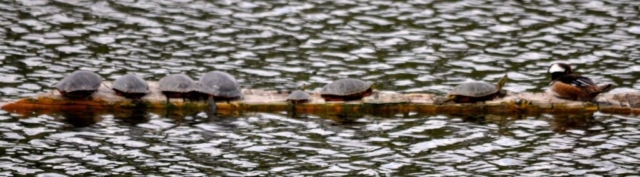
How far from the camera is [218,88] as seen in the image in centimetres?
2023

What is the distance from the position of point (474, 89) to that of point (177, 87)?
5.06 meters

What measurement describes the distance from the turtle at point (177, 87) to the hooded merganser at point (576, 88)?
6.26 meters

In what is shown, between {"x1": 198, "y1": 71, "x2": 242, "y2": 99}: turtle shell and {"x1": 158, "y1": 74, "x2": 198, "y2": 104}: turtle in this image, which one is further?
{"x1": 198, "y1": 71, "x2": 242, "y2": 99}: turtle shell

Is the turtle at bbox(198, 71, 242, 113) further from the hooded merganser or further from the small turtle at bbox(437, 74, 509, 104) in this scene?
the hooded merganser

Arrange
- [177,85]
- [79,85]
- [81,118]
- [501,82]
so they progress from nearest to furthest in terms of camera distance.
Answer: [81,118]
[79,85]
[177,85]
[501,82]

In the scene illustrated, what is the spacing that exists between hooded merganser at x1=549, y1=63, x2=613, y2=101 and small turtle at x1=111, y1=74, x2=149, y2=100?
7107 mm

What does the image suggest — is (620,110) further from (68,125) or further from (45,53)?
(45,53)

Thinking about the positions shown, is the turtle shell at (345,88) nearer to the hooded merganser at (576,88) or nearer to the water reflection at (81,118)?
the hooded merganser at (576,88)

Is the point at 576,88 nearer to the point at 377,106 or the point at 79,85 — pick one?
the point at 377,106

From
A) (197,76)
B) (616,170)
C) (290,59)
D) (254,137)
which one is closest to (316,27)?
(290,59)

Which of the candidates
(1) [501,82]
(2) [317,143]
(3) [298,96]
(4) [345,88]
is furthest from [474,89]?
(2) [317,143]

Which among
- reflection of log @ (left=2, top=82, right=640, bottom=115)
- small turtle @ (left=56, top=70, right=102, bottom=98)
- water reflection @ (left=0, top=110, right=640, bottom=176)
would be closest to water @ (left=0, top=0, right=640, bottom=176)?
water reflection @ (left=0, top=110, right=640, bottom=176)

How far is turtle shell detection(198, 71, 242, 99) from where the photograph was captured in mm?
20188

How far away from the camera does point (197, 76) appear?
882 inches
